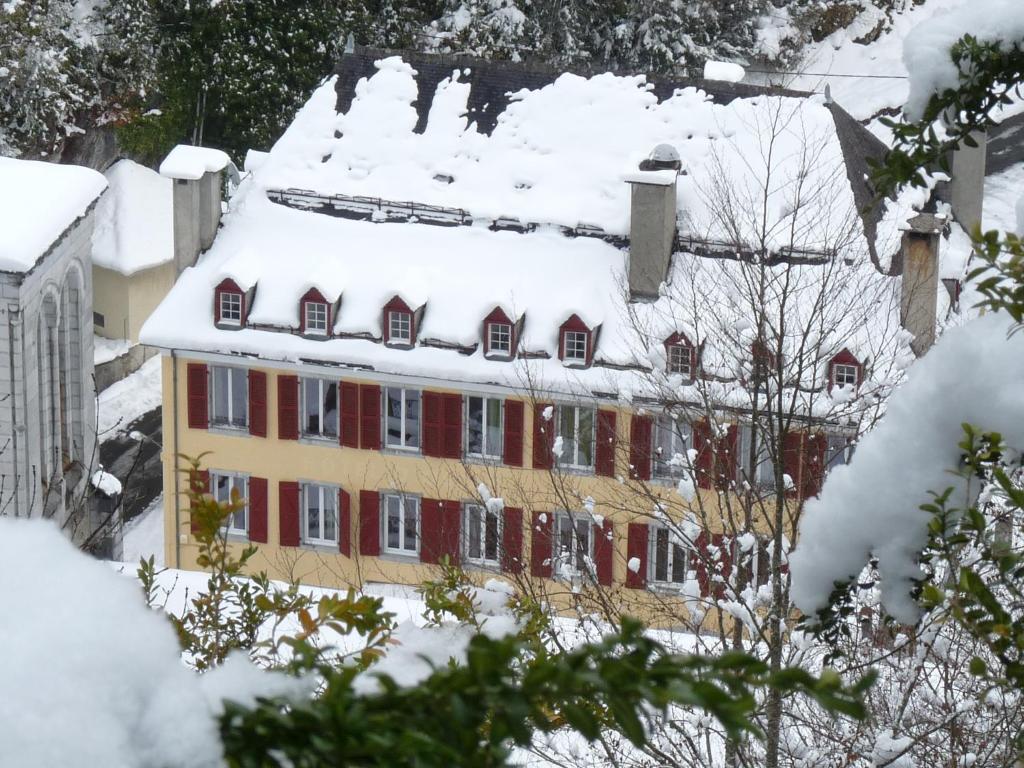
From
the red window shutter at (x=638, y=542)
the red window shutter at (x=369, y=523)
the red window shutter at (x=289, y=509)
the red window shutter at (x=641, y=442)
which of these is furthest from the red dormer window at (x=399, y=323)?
the red window shutter at (x=638, y=542)

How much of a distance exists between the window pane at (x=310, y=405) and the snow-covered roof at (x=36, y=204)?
13.5ft

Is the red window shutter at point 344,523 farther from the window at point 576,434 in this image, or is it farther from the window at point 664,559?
the window at point 664,559

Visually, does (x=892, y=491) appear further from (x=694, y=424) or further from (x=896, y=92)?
(x=896, y=92)

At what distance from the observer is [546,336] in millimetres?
24234

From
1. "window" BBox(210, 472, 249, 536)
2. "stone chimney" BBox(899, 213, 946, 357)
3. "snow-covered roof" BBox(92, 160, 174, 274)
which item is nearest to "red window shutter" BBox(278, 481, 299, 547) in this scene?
"window" BBox(210, 472, 249, 536)

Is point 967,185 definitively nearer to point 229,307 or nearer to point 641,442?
point 641,442

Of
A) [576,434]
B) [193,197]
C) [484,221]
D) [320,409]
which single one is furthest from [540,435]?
[193,197]

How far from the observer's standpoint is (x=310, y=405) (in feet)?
84.2

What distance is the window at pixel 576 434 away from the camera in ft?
78.3

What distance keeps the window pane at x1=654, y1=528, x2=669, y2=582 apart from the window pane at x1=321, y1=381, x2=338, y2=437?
5.11 metres

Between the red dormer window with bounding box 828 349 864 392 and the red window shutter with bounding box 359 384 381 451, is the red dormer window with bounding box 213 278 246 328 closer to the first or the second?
the red window shutter with bounding box 359 384 381 451

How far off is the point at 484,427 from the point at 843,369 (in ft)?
17.6

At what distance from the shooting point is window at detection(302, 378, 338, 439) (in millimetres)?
25516

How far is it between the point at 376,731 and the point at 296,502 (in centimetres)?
2285
